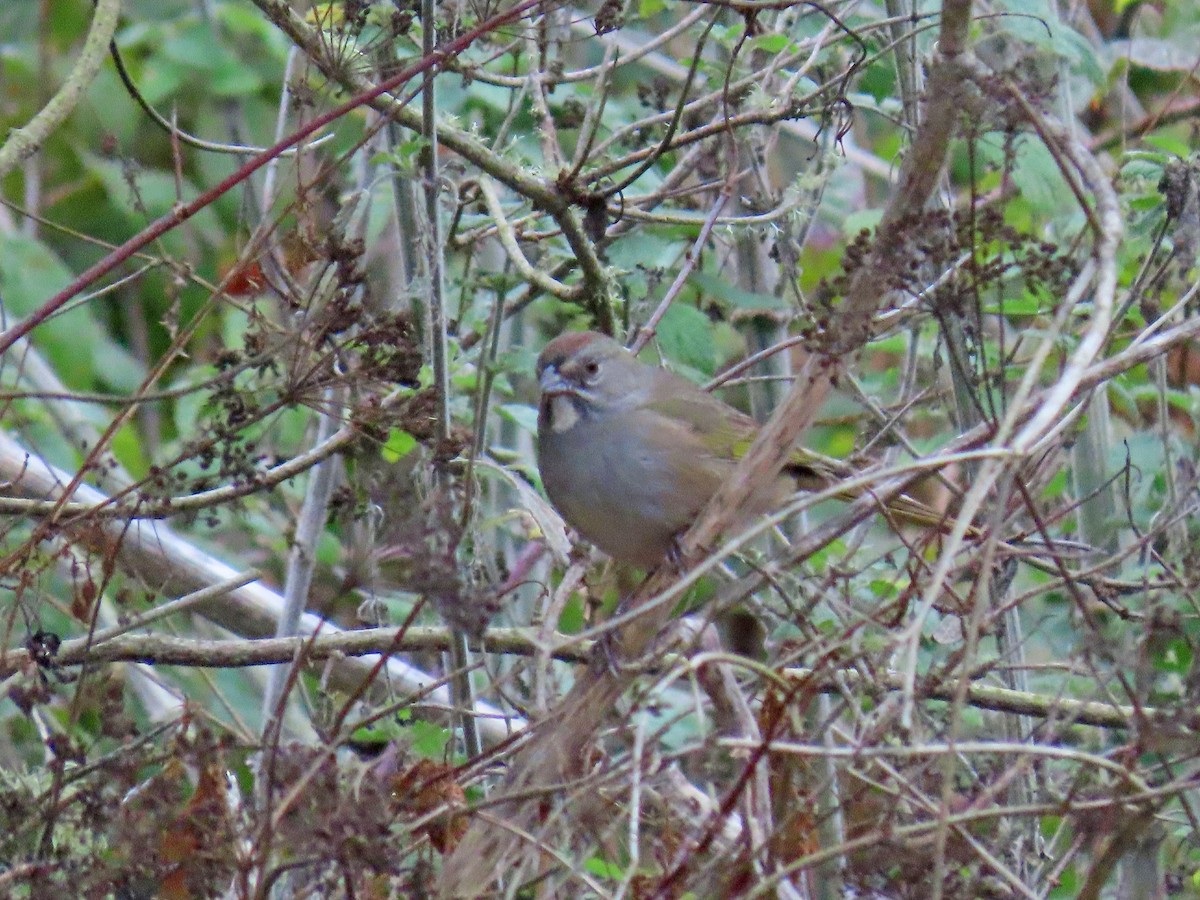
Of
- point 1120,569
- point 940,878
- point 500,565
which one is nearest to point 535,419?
point 500,565

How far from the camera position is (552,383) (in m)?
4.36

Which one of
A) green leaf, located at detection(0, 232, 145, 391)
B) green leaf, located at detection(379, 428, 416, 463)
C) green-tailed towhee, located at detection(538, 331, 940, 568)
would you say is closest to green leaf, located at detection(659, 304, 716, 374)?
green-tailed towhee, located at detection(538, 331, 940, 568)

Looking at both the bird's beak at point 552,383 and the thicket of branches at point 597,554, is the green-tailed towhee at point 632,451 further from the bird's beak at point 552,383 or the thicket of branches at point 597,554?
the thicket of branches at point 597,554

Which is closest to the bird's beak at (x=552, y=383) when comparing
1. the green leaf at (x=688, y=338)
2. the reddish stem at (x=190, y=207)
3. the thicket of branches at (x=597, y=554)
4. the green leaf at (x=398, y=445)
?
the thicket of branches at (x=597, y=554)

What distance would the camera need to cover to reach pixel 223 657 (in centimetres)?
336

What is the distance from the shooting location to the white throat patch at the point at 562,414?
432 cm

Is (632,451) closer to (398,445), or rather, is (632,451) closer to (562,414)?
(562,414)

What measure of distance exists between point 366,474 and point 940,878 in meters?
1.79

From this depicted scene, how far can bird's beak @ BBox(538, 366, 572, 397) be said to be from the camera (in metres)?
4.33

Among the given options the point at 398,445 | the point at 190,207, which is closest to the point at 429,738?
the point at 398,445

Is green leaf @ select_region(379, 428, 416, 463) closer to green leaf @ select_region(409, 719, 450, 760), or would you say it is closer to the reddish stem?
green leaf @ select_region(409, 719, 450, 760)

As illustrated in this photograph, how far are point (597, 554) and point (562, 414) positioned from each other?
3.52ft

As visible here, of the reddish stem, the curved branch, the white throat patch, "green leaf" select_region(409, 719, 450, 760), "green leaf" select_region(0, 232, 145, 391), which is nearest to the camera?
the reddish stem

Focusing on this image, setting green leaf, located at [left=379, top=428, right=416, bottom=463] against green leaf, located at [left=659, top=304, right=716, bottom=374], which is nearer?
green leaf, located at [left=379, top=428, right=416, bottom=463]
